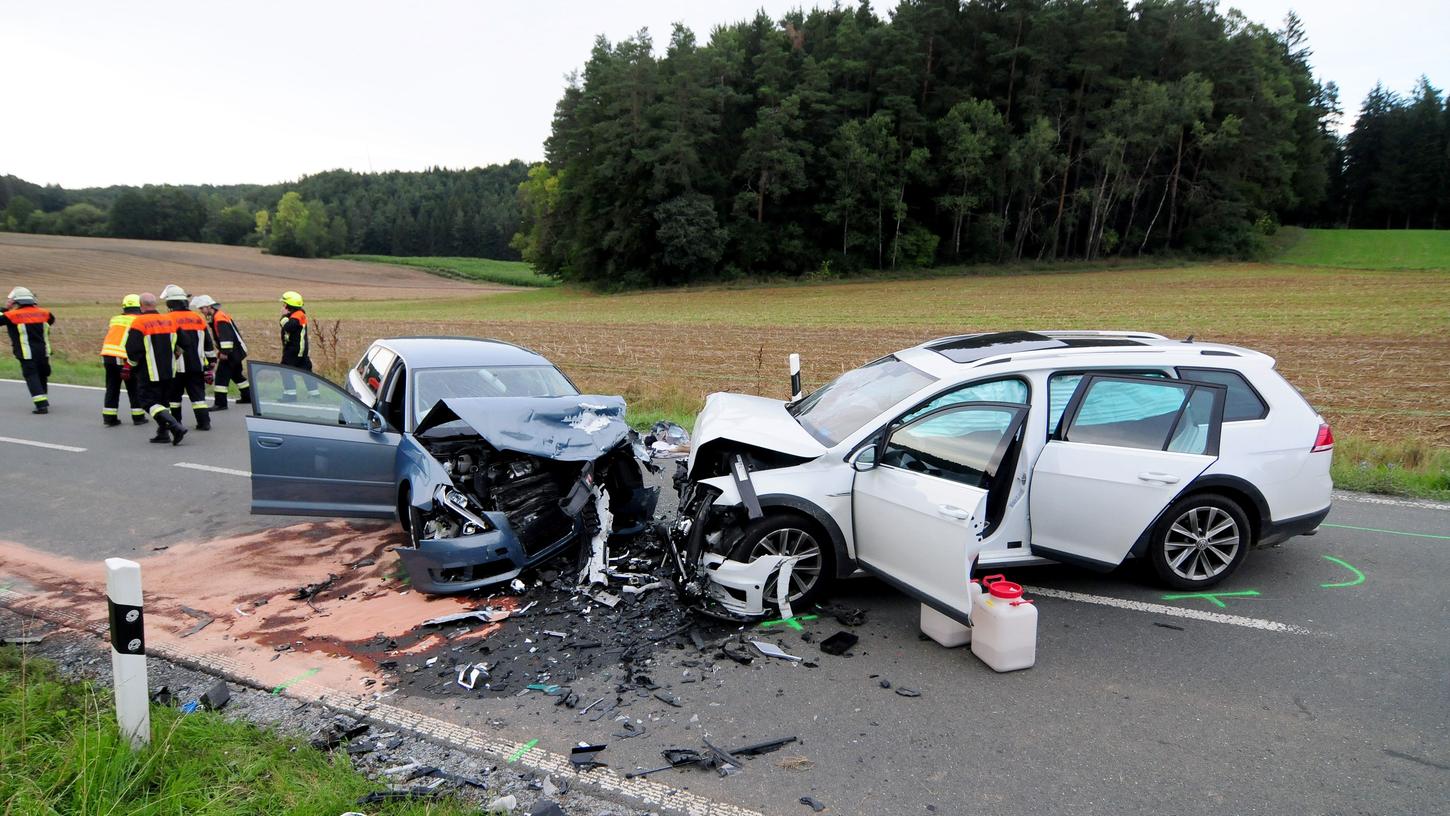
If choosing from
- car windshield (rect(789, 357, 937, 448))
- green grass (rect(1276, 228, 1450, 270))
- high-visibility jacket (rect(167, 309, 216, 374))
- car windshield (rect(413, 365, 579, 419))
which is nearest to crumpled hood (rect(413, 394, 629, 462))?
car windshield (rect(413, 365, 579, 419))

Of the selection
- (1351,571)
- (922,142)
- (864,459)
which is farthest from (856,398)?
(922,142)

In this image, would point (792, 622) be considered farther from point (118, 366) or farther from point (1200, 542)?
point (118, 366)

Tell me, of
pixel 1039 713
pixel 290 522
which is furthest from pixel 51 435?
pixel 1039 713

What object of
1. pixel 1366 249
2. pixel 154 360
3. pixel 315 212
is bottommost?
pixel 154 360

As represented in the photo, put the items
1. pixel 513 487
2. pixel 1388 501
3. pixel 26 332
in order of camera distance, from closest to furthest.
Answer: pixel 513 487
pixel 1388 501
pixel 26 332

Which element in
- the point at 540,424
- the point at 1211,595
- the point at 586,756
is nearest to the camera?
the point at 586,756

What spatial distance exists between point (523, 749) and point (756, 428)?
2.45 meters

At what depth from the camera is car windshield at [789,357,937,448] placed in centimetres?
503

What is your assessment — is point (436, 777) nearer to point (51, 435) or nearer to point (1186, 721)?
point (1186, 721)

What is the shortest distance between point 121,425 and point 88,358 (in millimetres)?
10703

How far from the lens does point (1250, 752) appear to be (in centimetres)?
341

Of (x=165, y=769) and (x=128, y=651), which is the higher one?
(x=128, y=651)

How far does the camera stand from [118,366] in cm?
1077

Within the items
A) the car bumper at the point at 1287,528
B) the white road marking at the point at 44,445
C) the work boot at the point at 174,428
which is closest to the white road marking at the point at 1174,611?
the car bumper at the point at 1287,528
